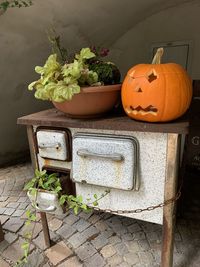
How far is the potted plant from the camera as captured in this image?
2.94 feet

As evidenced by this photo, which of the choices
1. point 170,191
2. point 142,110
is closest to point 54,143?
point 142,110

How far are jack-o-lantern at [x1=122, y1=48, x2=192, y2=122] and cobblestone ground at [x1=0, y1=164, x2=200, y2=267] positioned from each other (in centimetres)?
89

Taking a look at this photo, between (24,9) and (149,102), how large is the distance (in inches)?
56.4

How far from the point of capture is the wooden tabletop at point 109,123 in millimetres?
837

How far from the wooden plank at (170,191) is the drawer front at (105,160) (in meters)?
0.14

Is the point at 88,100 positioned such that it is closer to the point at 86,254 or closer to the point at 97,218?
the point at 86,254

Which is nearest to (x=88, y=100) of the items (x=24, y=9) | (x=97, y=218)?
(x=97, y=218)

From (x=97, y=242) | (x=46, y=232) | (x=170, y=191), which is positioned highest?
(x=170, y=191)

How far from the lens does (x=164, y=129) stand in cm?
83

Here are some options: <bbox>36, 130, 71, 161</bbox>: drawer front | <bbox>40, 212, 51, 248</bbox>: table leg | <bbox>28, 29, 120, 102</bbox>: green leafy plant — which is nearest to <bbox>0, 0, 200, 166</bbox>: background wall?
<bbox>28, 29, 120, 102</bbox>: green leafy plant

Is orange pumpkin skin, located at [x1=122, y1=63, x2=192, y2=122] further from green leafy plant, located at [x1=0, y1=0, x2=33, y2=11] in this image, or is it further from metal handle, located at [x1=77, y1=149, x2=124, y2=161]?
green leafy plant, located at [x1=0, y1=0, x2=33, y2=11]

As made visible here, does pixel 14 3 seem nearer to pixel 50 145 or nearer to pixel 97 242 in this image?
pixel 50 145

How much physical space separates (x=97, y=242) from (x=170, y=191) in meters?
0.75

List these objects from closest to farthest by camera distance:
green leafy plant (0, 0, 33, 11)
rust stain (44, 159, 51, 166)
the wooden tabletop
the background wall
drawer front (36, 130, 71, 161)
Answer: the wooden tabletop → drawer front (36, 130, 71, 161) → rust stain (44, 159, 51, 166) → green leafy plant (0, 0, 33, 11) → the background wall
